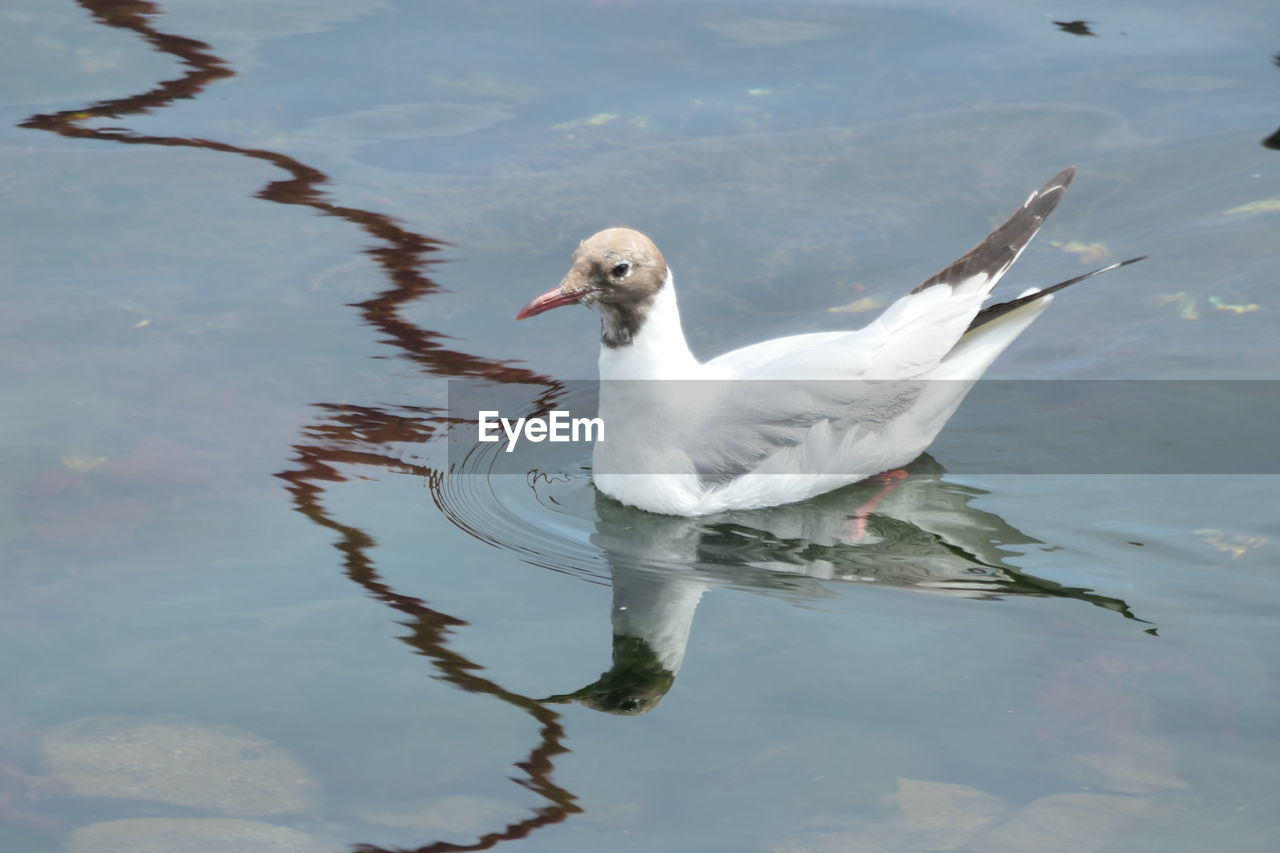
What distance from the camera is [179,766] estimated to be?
4438mm

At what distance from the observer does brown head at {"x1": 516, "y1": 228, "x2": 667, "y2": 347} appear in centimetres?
541

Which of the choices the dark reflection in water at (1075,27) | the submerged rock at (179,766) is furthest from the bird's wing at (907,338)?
the dark reflection in water at (1075,27)

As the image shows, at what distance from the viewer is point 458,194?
7996mm

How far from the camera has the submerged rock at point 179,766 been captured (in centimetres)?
433

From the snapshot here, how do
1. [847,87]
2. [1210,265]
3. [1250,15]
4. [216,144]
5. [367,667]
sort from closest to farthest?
[367,667] → [1210,265] → [216,144] → [847,87] → [1250,15]

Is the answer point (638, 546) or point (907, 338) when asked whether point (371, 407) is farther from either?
point (907, 338)

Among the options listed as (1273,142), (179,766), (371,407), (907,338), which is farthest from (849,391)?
(1273,142)

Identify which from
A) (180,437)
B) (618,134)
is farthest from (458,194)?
(180,437)

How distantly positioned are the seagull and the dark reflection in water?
4440mm

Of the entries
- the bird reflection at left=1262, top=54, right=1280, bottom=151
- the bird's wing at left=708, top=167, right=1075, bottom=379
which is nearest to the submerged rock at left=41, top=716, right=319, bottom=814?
the bird's wing at left=708, top=167, right=1075, bottom=379

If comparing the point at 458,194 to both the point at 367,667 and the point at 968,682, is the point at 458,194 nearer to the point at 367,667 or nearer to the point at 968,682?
the point at 367,667

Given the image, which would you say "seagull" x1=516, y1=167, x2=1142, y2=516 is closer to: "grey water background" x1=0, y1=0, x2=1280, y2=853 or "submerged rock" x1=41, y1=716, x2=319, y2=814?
"grey water background" x1=0, y1=0, x2=1280, y2=853

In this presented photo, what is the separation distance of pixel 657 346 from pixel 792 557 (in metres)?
0.93

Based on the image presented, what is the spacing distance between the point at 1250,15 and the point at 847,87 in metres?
2.79
